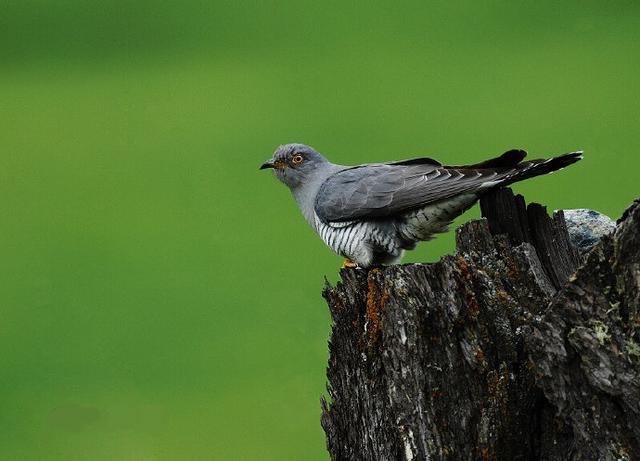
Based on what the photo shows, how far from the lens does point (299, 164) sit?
15.5 ft

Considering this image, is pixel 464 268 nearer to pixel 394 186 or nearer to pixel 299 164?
pixel 394 186

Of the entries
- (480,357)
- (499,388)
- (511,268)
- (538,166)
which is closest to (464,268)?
(511,268)

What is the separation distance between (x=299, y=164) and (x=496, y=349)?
2234mm

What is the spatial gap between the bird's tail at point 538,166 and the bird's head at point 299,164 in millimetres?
1449

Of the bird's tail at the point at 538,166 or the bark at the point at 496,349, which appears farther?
the bird's tail at the point at 538,166

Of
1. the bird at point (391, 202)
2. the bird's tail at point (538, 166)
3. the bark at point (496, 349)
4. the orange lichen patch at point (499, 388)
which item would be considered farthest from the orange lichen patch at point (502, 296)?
the bird at point (391, 202)

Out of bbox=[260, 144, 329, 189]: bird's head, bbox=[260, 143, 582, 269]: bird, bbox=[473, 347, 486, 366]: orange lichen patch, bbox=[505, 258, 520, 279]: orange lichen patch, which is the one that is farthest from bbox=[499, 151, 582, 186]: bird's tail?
bbox=[260, 144, 329, 189]: bird's head

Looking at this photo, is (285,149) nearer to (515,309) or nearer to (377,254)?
(377,254)

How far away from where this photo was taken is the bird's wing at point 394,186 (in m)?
3.70

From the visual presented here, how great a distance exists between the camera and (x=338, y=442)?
3.09 metres

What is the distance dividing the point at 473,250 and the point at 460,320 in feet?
0.88

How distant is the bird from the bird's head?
0.13 metres

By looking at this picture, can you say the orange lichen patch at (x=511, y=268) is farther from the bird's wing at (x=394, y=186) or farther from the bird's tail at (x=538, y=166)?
the bird's wing at (x=394, y=186)

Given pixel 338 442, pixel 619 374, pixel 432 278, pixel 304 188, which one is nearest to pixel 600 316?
pixel 619 374
